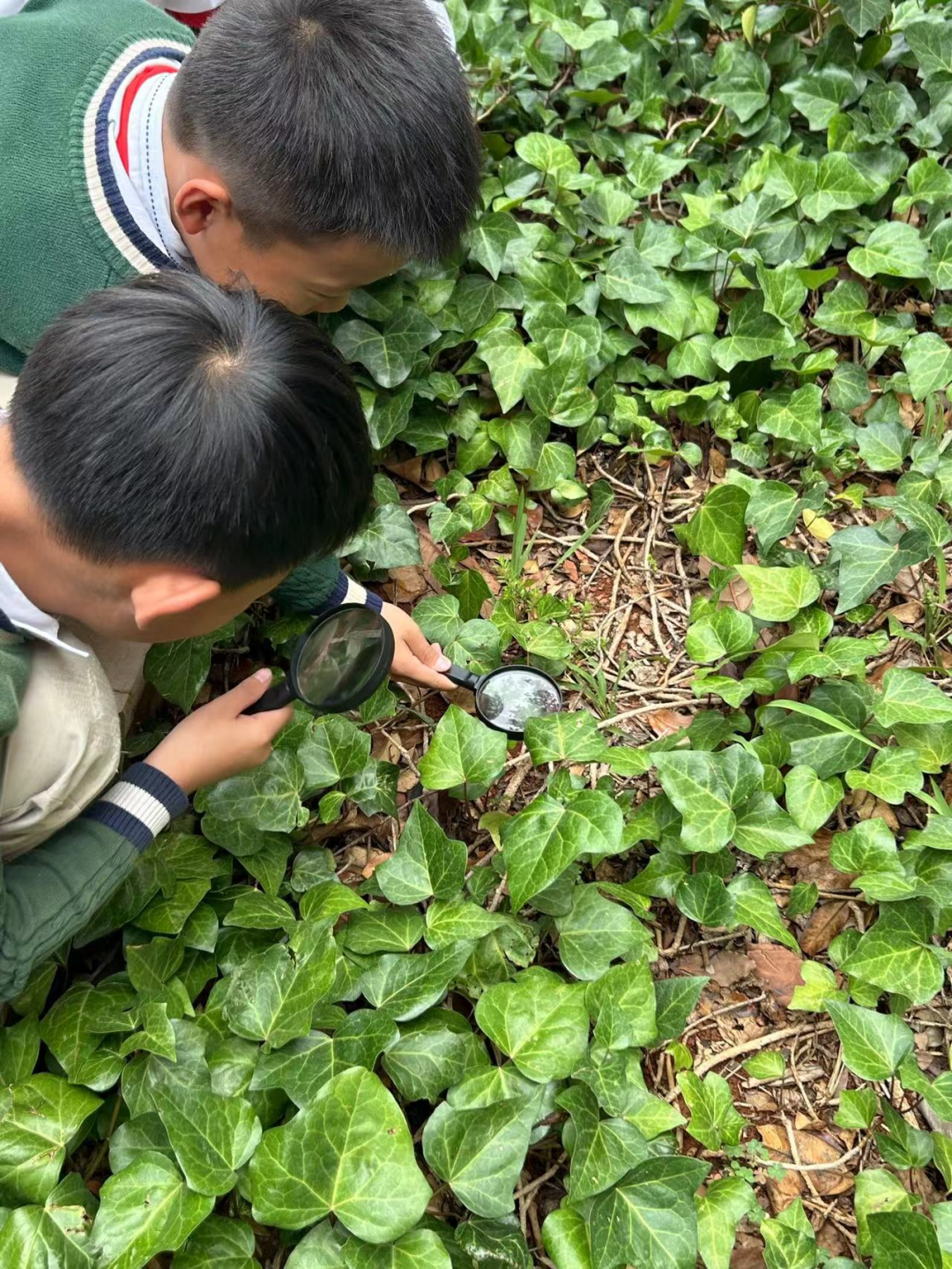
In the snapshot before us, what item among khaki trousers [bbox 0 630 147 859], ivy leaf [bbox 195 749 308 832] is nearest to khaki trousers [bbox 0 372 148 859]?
khaki trousers [bbox 0 630 147 859]

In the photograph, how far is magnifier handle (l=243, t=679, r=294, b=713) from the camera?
169 centimetres

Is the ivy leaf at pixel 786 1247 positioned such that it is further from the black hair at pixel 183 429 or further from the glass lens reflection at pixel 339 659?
the black hair at pixel 183 429

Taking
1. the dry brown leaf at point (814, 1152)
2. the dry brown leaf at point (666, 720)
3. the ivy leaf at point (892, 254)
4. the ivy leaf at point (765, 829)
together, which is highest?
the ivy leaf at point (892, 254)

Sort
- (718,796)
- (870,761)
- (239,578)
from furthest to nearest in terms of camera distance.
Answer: (870,761) < (718,796) < (239,578)

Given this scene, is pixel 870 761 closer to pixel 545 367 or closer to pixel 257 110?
pixel 545 367

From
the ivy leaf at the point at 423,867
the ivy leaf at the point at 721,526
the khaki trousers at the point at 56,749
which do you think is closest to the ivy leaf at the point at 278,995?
the ivy leaf at the point at 423,867

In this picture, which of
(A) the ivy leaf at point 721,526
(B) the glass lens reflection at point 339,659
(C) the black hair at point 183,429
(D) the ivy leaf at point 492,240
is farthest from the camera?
(D) the ivy leaf at point 492,240

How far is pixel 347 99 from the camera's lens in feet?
5.16

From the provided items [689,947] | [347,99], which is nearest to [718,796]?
[689,947]

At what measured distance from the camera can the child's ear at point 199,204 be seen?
1663 mm

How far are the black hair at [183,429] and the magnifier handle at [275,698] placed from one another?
385 mm

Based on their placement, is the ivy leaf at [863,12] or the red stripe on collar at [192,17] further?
the ivy leaf at [863,12]

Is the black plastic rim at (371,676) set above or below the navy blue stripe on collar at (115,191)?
below

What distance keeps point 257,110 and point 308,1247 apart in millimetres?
1679
